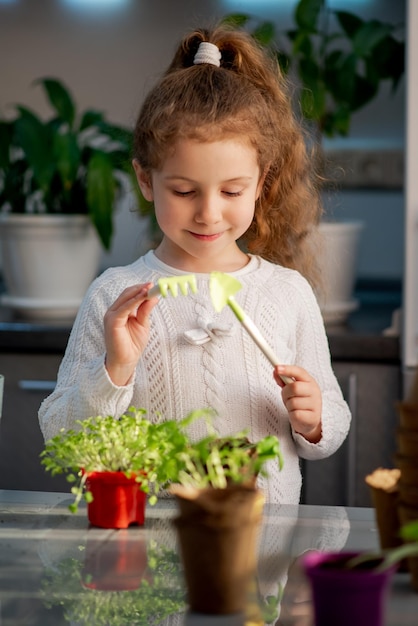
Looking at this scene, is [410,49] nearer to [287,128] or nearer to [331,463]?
[287,128]

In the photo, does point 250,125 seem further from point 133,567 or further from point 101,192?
point 101,192

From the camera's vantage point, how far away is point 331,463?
2227 mm

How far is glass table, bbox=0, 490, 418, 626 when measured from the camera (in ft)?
2.71

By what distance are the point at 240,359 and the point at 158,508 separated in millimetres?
372

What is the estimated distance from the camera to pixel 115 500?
1.04m

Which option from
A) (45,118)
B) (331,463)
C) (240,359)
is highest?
(45,118)

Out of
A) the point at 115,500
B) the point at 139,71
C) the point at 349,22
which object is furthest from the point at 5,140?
the point at 115,500

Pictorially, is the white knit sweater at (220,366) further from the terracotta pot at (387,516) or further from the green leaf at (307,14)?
the green leaf at (307,14)

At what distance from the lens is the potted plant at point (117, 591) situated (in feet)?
2.72

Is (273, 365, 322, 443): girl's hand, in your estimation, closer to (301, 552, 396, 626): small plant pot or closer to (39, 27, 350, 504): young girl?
(39, 27, 350, 504): young girl

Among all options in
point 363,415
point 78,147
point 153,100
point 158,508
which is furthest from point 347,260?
point 158,508

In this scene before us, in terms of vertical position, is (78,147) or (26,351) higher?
(78,147)

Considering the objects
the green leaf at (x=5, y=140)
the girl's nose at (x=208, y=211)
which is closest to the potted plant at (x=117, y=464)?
the girl's nose at (x=208, y=211)

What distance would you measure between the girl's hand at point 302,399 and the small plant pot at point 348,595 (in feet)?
1.45
